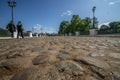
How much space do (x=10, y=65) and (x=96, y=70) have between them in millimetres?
1439

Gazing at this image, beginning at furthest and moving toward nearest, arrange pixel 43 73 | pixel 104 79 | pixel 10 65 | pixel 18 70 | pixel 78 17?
pixel 78 17 → pixel 10 65 → pixel 18 70 → pixel 43 73 → pixel 104 79

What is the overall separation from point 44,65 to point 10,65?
60 centimetres

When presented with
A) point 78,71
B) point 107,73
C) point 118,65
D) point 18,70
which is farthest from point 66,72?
point 118,65

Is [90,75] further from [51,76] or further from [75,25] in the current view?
[75,25]

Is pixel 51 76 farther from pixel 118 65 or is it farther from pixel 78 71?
pixel 118 65

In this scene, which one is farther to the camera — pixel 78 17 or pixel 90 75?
pixel 78 17

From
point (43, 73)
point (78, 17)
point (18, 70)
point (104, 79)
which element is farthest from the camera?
point (78, 17)

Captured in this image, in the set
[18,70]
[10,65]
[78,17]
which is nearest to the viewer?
[18,70]

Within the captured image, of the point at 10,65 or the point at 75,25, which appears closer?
the point at 10,65

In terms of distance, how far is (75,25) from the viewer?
56.0m

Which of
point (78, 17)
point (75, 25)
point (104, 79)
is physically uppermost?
point (78, 17)

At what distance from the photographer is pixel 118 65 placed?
219cm

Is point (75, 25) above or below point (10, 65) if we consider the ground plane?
above

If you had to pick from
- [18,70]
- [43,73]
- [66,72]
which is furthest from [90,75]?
[18,70]
